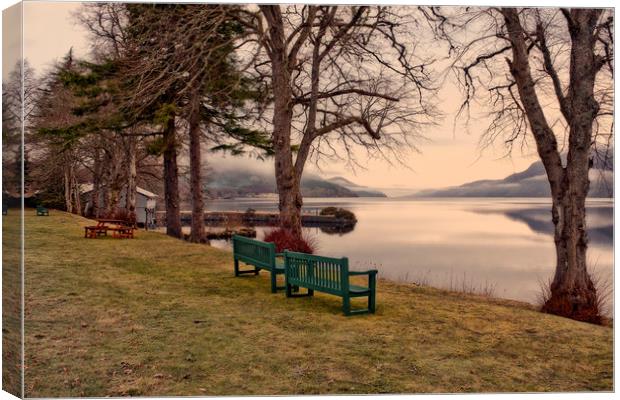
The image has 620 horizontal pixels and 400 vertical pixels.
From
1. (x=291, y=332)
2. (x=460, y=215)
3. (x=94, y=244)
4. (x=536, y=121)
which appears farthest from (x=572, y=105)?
(x=94, y=244)

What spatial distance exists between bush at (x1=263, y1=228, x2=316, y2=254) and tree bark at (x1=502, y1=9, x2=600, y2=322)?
6.15 meters

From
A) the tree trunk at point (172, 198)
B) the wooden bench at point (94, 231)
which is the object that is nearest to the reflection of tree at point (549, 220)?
the wooden bench at point (94, 231)

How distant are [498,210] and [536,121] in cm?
155

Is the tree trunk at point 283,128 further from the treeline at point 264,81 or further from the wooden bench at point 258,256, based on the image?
the wooden bench at point 258,256

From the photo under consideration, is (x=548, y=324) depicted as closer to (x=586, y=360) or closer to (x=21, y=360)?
(x=586, y=360)

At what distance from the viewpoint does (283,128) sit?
15.1m

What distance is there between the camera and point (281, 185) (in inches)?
614

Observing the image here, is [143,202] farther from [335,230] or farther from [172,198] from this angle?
[335,230]

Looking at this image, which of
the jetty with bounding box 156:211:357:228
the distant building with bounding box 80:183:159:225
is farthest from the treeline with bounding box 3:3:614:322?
the distant building with bounding box 80:183:159:225

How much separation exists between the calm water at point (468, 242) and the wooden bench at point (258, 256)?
194 cm

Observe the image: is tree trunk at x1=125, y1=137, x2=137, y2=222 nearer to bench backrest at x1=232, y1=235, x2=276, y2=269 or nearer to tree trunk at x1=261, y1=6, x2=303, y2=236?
tree trunk at x1=261, y1=6, x2=303, y2=236

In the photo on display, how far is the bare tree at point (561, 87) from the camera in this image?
9.53 metres

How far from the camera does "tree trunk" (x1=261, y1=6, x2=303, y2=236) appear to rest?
48.9 ft

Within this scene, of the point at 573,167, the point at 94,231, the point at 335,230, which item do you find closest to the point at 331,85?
the point at 335,230
